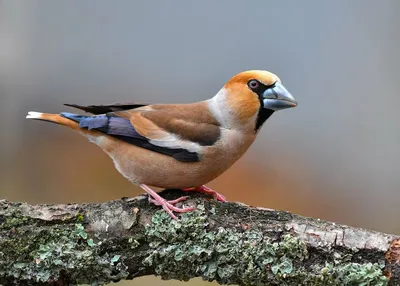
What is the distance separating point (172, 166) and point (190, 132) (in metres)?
0.13

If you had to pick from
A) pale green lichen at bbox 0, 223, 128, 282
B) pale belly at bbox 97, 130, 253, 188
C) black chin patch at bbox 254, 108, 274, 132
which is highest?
black chin patch at bbox 254, 108, 274, 132

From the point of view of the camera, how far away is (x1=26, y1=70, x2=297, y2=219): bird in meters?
1.98

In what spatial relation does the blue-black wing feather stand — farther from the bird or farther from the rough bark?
the rough bark

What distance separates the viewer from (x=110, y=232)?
5.79 ft

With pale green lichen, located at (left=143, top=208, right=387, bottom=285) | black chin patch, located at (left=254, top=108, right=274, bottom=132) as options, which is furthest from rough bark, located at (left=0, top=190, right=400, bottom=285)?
black chin patch, located at (left=254, top=108, right=274, bottom=132)

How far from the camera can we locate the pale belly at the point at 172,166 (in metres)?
1.97

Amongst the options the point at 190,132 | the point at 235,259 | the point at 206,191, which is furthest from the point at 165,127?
the point at 235,259

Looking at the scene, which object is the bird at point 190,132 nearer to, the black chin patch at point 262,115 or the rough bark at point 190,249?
the black chin patch at point 262,115

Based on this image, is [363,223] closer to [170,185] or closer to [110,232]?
[170,185]

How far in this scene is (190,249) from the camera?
1.74 metres

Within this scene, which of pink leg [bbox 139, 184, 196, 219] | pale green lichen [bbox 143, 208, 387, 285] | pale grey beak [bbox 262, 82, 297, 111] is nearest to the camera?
pale green lichen [bbox 143, 208, 387, 285]

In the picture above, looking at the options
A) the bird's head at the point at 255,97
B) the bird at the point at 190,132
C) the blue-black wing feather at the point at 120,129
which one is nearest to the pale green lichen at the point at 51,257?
the bird at the point at 190,132

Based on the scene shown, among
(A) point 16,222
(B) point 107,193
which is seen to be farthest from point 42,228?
(B) point 107,193

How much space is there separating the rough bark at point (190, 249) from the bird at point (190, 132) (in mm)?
209
